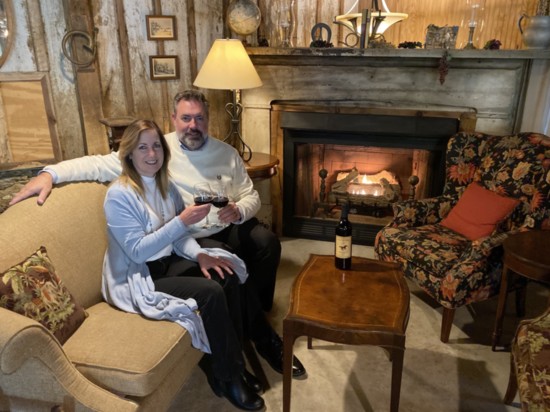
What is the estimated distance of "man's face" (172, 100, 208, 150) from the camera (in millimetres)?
2182

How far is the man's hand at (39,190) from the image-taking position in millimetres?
1830

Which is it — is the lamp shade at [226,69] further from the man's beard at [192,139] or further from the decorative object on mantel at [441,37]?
the decorative object on mantel at [441,37]

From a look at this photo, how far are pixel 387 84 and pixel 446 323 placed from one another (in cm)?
167

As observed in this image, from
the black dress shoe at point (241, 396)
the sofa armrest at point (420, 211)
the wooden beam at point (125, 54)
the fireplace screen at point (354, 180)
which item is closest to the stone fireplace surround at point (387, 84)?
the fireplace screen at point (354, 180)

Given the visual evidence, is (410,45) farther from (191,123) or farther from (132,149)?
(132,149)

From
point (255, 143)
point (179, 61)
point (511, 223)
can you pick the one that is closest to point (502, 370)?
point (511, 223)

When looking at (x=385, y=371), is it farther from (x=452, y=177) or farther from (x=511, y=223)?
(x=452, y=177)

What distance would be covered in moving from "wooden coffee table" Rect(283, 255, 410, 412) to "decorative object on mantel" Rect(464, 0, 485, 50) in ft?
5.61

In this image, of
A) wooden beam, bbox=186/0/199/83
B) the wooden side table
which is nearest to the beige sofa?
the wooden side table

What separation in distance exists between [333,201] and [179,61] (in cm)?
163

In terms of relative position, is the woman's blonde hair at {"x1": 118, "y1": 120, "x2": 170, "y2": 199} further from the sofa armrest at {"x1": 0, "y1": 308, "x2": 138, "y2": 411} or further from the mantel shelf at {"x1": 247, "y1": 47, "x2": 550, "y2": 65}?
the mantel shelf at {"x1": 247, "y1": 47, "x2": 550, "y2": 65}

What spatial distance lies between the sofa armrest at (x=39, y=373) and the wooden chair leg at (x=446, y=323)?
5.13 feet

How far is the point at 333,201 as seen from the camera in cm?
374

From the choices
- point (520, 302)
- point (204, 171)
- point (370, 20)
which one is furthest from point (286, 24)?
point (520, 302)
